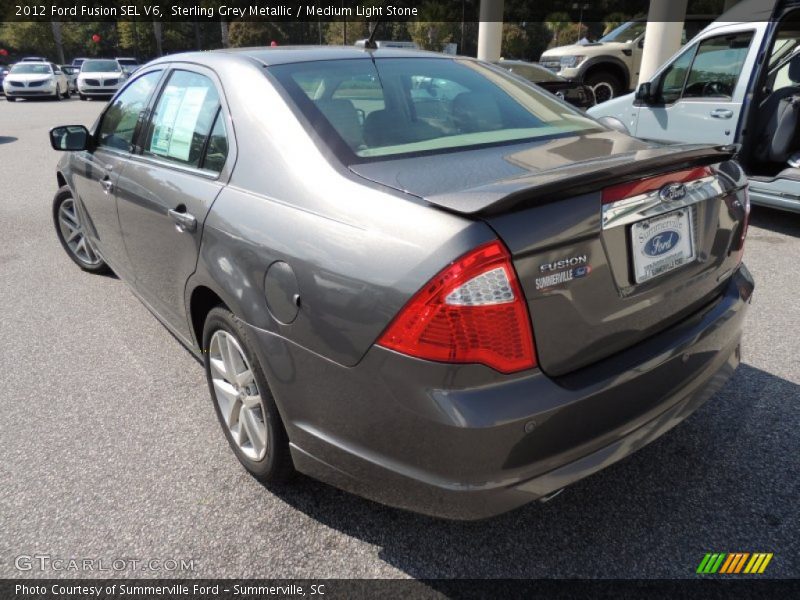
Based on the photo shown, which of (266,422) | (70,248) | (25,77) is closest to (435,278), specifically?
(266,422)

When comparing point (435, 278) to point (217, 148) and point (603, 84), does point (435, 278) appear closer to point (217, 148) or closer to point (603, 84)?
point (217, 148)

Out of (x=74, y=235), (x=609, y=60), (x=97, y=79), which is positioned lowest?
(x=74, y=235)

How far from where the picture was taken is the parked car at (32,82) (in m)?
24.9

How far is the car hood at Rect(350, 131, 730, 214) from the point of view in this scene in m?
1.65

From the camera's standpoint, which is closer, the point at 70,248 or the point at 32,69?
the point at 70,248

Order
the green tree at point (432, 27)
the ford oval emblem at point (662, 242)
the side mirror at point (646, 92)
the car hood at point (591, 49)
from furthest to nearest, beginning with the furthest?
the green tree at point (432, 27)
the car hood at point (591, 49)
the side mirror at point (646, 92)
the ford oval emblem at point (662, 242)

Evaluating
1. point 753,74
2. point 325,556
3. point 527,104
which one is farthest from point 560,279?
point 753,74

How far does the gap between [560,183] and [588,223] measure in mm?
144

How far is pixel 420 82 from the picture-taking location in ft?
9.12

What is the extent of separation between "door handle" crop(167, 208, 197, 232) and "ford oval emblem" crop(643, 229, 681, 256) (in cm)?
168

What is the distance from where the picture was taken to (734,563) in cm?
204

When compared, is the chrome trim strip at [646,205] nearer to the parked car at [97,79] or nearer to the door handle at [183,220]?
the door handle at [183,220]

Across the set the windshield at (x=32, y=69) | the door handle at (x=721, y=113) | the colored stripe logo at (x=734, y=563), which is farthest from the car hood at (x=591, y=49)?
the windshield at (x=32, y=69)

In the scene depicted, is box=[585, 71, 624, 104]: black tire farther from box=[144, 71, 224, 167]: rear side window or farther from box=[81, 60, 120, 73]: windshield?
box=[81, 60, 120, 73]: windshield
